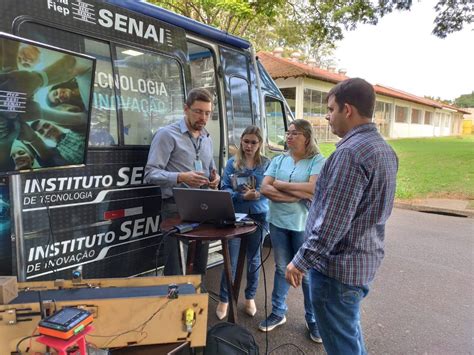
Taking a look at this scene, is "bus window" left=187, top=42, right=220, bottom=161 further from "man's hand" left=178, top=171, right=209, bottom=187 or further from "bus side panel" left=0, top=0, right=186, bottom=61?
"man's hand" left=178, top=171, right=209, bottom=187

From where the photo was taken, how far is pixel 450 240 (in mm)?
6078

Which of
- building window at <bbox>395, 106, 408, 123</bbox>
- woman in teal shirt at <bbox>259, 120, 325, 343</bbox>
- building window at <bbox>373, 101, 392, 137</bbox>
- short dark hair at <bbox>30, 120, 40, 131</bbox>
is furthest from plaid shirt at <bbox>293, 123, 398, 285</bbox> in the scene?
building window at <bbox>395, 106, 408, 123</bbox>

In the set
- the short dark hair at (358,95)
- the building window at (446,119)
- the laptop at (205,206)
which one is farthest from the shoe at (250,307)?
the building window at (446,119)

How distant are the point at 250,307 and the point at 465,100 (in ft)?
334

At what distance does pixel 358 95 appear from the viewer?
1.80 metres

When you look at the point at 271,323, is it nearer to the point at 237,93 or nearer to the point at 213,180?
the point at 213,180

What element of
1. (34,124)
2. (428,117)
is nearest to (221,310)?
(34,124)

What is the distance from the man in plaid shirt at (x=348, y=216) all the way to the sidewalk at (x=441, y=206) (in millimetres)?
7571

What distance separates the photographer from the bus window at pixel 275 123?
5.20 m

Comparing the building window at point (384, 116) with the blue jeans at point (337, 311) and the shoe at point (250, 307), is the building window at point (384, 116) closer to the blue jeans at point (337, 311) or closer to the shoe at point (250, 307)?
the shoe at point (250, 307)

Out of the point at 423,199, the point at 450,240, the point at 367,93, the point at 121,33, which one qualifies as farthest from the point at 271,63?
the point at 367,93

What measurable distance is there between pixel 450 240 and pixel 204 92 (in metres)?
5.26

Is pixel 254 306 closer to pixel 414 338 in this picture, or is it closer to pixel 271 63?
pixel 414 338

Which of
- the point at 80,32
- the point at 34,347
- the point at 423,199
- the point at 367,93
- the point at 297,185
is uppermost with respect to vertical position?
the point at 80,32
